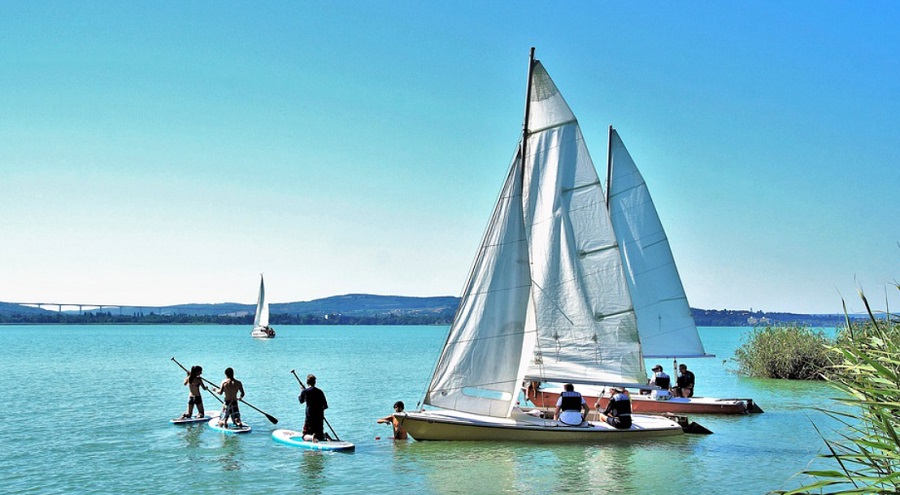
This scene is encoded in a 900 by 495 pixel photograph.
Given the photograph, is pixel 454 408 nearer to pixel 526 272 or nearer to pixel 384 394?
pixel 526 272

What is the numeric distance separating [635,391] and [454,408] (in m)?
9.67

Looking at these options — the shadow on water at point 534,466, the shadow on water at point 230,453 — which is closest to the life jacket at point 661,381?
the shadow on water at point 534,466

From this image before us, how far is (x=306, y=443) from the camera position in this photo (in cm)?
2111

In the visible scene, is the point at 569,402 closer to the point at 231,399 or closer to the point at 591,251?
the point at 591,251

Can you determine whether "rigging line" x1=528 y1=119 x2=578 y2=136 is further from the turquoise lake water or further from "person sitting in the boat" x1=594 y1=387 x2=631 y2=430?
the turquoise lake water

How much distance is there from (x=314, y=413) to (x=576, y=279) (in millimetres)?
8123

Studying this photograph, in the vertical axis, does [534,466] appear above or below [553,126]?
below

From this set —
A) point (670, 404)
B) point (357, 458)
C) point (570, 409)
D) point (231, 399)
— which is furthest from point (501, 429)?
point (670, 404)

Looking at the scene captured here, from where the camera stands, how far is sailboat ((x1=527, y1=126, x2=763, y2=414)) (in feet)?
95.8

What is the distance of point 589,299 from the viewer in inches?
926

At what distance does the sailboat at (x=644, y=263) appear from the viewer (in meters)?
29.2

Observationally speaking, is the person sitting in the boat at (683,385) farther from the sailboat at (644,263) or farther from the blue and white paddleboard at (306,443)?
the blue and white paddleboard at (306,443)

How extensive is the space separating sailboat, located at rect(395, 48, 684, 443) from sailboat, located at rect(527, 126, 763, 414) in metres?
5.72

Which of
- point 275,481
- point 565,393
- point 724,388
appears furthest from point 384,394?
point 275,481
